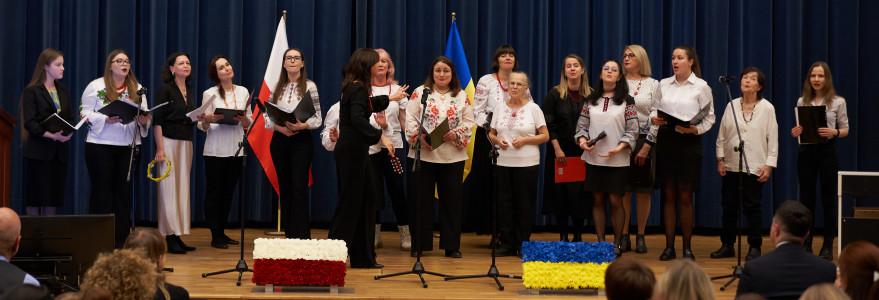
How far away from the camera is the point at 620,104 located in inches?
239

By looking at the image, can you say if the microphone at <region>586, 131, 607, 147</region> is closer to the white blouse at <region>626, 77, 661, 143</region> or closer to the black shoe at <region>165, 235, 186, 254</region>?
the white blouse at <region>626, 77, 661, 143</region>

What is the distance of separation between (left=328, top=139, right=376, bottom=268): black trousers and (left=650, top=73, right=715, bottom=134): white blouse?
6.83 feet

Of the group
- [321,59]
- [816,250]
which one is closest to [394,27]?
[321,59]

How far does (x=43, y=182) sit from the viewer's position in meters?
5.89

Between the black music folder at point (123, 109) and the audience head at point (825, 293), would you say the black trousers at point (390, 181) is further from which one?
the audience head at point (825, 293)

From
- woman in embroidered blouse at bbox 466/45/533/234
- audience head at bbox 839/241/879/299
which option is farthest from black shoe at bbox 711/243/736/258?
audience head at bbox 839/241/879/299

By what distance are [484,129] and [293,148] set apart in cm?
136

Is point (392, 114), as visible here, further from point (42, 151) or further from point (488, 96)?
point (42, 151)

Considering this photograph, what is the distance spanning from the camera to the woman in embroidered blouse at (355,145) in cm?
527

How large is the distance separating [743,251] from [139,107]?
4462 mm

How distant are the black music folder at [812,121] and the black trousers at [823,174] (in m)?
0.10

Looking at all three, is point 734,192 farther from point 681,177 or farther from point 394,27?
point 394,27

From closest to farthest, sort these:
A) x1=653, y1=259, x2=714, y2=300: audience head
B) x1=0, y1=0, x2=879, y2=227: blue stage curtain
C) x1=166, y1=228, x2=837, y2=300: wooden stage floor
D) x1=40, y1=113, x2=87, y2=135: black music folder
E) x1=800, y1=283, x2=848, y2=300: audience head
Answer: x1=800, y1=283, x2=848, y2=300: audience head, x1=653, y1=259, x2=714, y2=300: audience head, x1=166, y1=228, x2=837, y2=300: wooden stage floor, x1=40, y1=113, x2=87, y2=135: black music folder, x1=0, y1=0, x2=879, y2=227: blue stage curtain

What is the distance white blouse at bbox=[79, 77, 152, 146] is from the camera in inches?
228
